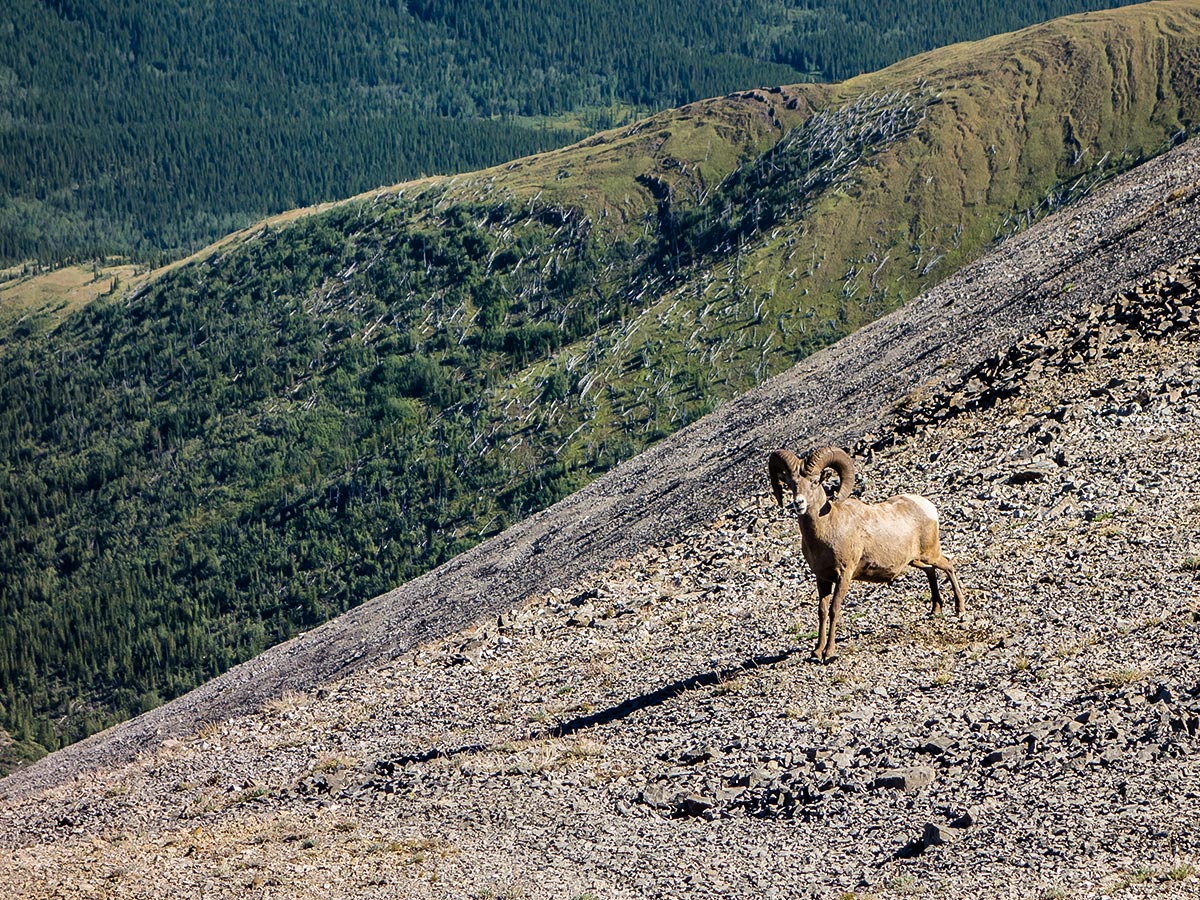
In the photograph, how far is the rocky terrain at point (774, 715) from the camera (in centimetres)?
1975

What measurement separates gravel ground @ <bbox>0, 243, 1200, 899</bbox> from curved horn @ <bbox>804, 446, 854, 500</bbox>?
3.07 m

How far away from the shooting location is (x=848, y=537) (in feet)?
82.9

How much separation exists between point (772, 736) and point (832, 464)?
16.8 ft

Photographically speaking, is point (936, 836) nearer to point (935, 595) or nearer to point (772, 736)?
point (772, 736)

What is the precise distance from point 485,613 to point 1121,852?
26697 mm

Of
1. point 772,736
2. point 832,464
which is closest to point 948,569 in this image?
point 832,464

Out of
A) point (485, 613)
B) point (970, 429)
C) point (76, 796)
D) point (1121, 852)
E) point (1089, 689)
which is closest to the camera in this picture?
point (1121, 852)

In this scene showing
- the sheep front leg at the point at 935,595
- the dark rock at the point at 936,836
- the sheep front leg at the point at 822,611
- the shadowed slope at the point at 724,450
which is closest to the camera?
the dark rock at the point at 936,836

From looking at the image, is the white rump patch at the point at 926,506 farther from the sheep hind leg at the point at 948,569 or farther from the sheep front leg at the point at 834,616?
the sheep front leg at the point at 834,616

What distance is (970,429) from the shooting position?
3994 cm

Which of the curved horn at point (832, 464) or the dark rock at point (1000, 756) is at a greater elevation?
the curved horn at point (832, 464)

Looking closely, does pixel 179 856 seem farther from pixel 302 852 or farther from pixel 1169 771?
pixel 1169 771

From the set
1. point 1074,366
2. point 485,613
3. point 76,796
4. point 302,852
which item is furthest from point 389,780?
point 1074,366

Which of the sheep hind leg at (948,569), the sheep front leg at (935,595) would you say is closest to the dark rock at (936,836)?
the sheep hind leg at (948,569)
